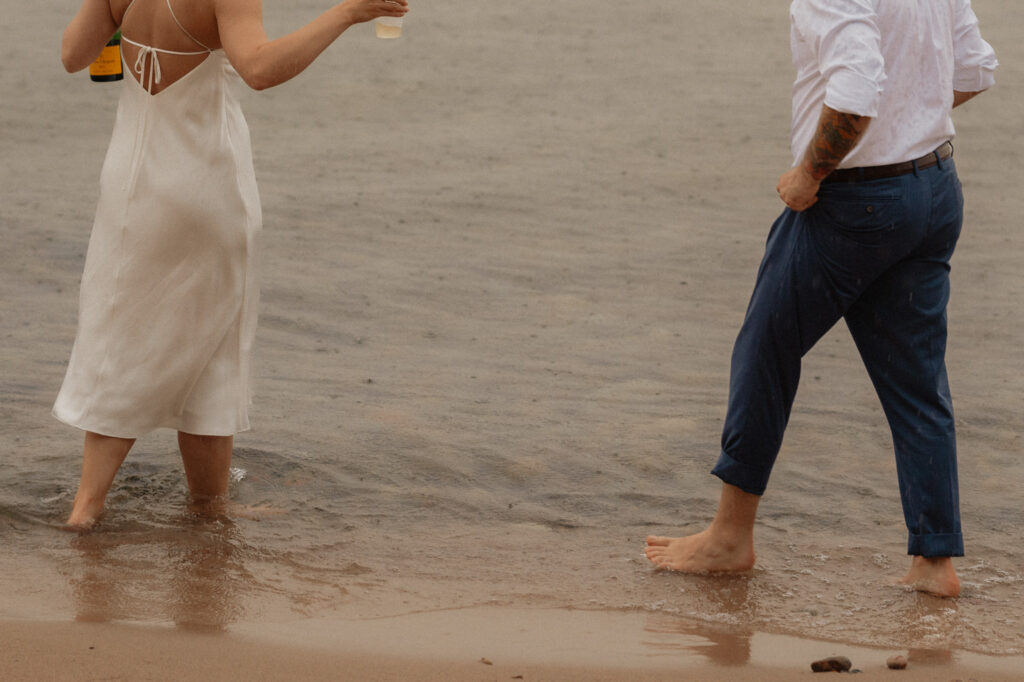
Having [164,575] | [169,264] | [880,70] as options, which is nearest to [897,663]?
[880,70]

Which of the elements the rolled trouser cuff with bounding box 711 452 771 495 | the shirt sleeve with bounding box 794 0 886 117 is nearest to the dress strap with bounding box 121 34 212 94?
the shirt sleeve with bounding box 794 0 886 117

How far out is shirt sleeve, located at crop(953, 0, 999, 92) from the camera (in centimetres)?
362

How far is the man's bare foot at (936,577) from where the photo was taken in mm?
3717

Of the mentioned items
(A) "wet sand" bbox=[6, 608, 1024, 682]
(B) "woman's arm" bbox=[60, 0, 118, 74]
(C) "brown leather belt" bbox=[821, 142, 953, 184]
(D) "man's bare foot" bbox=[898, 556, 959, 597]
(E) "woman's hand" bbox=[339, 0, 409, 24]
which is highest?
(E) "woman's hand" bbox=[339, 0, 409, 24]

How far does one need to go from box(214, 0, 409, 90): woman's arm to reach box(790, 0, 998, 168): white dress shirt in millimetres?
997

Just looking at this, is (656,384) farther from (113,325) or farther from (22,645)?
(22,645)

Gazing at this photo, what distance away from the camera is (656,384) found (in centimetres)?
581

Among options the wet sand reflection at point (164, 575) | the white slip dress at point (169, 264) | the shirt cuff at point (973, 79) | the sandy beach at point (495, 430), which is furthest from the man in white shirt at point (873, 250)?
the white slip dress at point (169, 264)

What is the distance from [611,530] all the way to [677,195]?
211 inches

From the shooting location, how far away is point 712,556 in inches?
152

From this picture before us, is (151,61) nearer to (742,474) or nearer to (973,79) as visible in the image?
(742,474)

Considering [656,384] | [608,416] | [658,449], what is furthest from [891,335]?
[656,384]

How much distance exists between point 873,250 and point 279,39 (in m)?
1.53

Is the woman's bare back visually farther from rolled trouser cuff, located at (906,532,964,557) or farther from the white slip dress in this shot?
rolled trouser cuff, located at (906,532,964,557)
